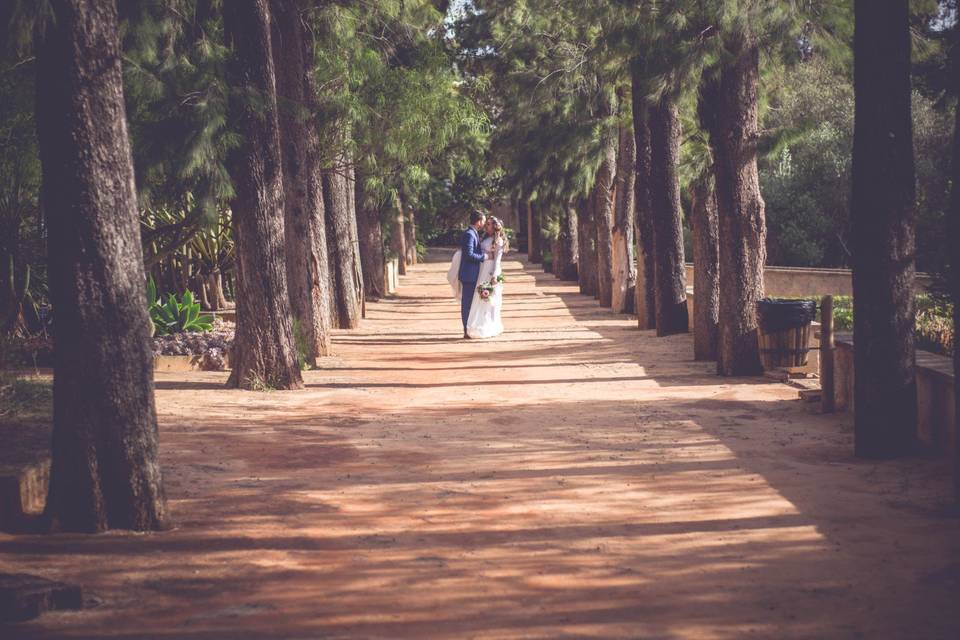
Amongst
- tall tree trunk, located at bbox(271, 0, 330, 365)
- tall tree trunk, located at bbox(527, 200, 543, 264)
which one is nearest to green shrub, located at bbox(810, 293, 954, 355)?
tall tree trunk, located at bbox(271, 0, 330, 365)

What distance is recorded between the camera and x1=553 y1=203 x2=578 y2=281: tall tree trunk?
42344 millimetres

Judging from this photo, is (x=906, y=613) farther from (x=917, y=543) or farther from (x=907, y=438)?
(x=907, y=438)

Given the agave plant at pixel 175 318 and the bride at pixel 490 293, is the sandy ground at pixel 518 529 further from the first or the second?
the bride at pixel 490 293

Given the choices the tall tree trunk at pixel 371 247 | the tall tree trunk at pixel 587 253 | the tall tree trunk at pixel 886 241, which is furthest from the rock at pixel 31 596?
the tall tree trunk at pixel 587 253

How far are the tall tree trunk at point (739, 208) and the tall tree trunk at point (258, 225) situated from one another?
525 cm

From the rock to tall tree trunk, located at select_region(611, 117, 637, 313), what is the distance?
2074cm

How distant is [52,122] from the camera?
Answer: 7246mm

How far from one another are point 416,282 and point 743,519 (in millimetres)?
36301

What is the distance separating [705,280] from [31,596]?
1252 centimetres

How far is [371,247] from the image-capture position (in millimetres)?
32406

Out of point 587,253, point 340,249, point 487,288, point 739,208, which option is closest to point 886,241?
point 739,208

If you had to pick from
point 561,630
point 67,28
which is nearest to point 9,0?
point 67,28

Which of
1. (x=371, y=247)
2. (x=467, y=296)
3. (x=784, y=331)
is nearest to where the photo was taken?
(x=784, y=331)

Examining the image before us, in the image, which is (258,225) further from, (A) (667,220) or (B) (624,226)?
(B) (624,226)
